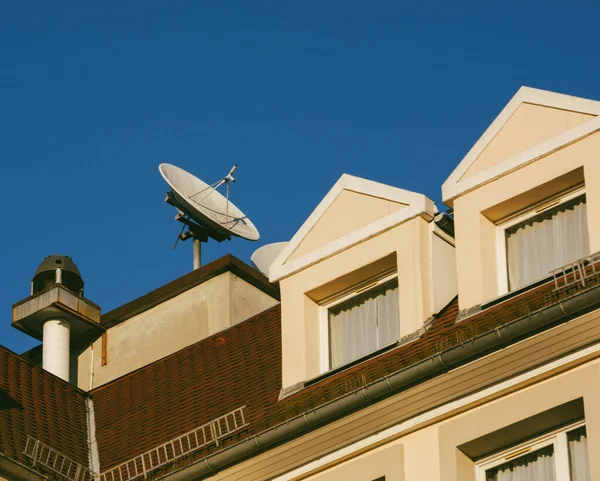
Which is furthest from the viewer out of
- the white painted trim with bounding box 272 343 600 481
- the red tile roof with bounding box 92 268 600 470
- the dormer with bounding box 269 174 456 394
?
→ the dormer with bounding box 269 174 456 394

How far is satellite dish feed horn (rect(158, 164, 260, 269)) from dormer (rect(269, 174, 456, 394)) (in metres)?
12.0

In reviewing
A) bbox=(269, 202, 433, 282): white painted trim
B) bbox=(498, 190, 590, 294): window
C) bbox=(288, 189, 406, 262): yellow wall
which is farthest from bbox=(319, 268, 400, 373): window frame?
bbox=(498, 190, 590, 294): window

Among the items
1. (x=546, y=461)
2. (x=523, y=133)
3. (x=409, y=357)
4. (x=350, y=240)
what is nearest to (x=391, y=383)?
(x=409, y=357)

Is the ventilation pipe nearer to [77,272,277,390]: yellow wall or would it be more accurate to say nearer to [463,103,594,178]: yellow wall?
[77,272,277,390]: yellow wall

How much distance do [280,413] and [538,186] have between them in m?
4.71

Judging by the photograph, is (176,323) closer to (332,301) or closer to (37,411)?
(37,411)

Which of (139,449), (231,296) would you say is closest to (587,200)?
(139,449)

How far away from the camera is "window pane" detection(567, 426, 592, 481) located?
20625 mm

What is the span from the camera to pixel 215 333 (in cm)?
3136

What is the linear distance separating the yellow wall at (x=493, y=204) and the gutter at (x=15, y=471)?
6.96 m

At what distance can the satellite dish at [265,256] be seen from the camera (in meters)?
36.2

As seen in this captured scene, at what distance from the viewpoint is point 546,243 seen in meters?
23.9

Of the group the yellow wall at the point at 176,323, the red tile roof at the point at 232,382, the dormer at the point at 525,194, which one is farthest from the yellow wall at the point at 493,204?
the yellow wall at the point at 176,323

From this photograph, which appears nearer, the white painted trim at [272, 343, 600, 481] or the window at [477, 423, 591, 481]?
the window at [477, 423, 591, 481]
